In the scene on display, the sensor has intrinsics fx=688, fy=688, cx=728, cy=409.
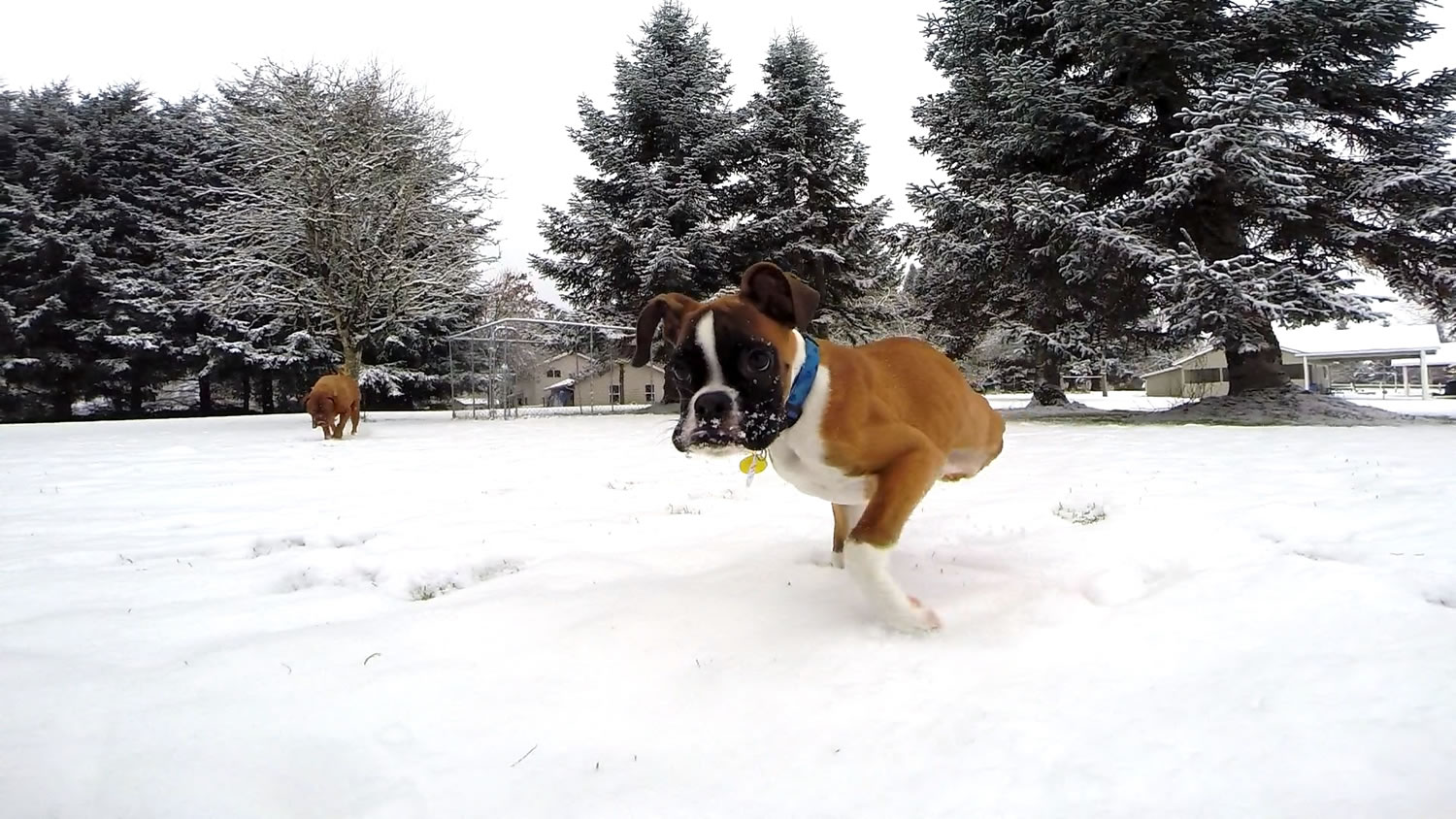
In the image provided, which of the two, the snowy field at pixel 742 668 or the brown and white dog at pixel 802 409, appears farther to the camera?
the brown and white dog at pixel 802 409

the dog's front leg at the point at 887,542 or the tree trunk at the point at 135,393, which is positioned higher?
the tree trunk at the point at 135,393

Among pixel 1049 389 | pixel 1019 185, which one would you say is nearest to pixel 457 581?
pixel 1019 185

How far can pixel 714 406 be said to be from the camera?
7.10ft

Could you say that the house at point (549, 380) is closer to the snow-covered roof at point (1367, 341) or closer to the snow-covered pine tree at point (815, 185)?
the snow-covered pine tree at point (815, 185)

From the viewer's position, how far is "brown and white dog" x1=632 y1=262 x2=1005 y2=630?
2.22 metres

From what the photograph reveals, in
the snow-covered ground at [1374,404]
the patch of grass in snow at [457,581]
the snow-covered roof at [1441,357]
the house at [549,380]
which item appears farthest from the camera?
the house at [549,380]

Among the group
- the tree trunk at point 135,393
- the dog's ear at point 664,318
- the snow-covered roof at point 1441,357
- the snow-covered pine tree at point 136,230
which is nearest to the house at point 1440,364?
the snow-covered roof at point 1441,357

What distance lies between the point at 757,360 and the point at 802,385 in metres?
0.29

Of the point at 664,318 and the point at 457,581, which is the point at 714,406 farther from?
the point at 457,581

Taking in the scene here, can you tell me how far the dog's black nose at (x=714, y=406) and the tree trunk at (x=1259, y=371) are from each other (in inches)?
542

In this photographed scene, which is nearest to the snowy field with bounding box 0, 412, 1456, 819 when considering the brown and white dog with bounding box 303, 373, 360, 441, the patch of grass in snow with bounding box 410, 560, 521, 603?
the patch of grass in snow with bounding box 410, 560, 521, 603

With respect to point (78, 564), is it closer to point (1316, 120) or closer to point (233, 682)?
point (233, 682)

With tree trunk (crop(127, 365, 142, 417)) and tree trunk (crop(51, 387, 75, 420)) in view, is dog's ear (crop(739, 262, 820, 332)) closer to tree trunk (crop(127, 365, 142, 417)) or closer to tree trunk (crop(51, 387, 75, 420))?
tree trunk (crop(127, 365, 142, 417))

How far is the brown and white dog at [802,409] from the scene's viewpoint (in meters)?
2.22
